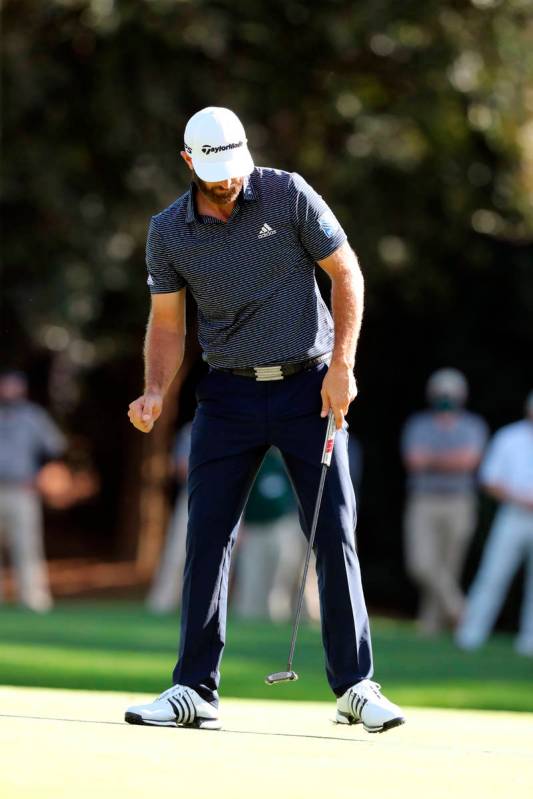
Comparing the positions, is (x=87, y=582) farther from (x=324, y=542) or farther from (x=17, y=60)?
(x=324, y=542)

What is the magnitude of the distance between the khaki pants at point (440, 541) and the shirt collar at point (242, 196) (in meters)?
9.94

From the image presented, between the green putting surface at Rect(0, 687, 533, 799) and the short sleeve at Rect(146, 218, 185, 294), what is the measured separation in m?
1.53

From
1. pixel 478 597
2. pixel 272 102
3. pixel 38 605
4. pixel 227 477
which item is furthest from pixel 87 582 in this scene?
pixel 227 477

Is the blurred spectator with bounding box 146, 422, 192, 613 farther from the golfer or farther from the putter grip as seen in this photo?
the putter grip

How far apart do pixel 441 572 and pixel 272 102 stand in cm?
510

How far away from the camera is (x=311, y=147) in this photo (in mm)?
18750

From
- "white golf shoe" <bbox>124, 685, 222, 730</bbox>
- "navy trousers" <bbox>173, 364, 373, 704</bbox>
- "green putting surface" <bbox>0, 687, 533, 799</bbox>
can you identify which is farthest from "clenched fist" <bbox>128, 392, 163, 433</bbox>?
"green putting surface" <bbox>0, 687, 533, 799</bbox>

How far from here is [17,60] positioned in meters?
15.5

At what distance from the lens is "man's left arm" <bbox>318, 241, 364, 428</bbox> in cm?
578

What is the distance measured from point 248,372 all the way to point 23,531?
1086cm

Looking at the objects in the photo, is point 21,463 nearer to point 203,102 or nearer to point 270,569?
point 270,569


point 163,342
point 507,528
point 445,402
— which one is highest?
point 163,342

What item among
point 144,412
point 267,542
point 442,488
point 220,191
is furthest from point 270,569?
point 220,191

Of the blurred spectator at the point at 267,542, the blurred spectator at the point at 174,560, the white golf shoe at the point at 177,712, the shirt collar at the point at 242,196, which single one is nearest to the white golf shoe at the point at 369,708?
the white golf shoe at the point at 177,712
